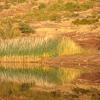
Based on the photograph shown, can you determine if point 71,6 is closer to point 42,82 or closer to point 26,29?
point 26,29

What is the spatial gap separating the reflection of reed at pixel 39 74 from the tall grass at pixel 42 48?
1.19 m

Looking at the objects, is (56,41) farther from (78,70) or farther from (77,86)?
(77,86)

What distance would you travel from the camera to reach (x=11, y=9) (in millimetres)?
50781

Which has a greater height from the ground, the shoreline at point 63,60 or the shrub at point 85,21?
the shoreline at point 63,60

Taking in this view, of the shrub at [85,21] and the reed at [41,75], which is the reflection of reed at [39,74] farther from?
the shrub at [85,21]

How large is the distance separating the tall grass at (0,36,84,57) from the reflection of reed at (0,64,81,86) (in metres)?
1.19

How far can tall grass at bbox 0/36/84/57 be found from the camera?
80.7 ft

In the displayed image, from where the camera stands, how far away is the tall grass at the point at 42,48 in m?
24.6

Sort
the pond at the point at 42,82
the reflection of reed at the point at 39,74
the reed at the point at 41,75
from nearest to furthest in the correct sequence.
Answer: the pond at the point at 42,82 < the reed at the point at 41,75 < the reflection of reed at the point at 39,74

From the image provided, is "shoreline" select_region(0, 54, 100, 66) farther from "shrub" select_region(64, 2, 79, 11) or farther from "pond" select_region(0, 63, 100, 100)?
"shrub" select_region(64, 2, 79, 11)

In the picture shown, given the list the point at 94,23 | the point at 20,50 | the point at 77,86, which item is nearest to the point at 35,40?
the point at 20,50

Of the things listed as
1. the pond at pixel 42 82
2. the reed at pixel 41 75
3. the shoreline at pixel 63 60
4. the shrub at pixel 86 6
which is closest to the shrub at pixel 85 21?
the shrub at pixel 86 6

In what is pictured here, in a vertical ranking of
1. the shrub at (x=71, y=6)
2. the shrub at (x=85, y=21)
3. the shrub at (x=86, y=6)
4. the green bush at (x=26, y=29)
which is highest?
the green bush at (x=26, y=29)

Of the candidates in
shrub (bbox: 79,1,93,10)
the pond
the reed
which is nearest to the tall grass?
the pond
